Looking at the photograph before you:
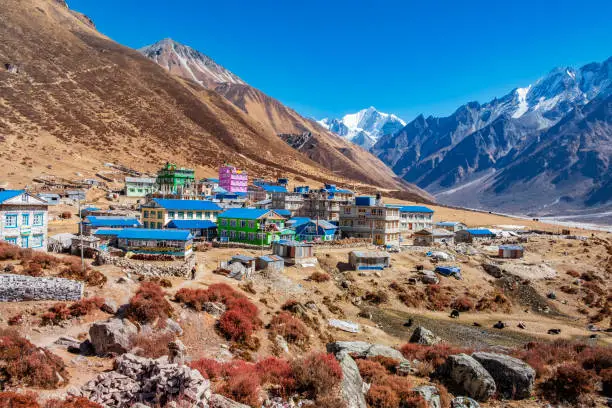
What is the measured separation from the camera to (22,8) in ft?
626

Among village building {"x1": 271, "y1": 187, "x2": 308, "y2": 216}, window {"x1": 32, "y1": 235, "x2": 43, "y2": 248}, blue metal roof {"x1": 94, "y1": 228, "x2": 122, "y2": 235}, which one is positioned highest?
village building {"x1": 271, "y1": 187, "x2": 308, "y2": 216}

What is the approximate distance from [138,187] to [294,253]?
61852 mm

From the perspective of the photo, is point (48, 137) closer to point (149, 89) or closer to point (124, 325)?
point (149, 89)

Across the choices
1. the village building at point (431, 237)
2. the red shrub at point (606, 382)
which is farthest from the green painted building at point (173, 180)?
the red shrub at point (606, 382)

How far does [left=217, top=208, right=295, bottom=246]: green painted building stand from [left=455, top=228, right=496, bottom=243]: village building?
137 feet

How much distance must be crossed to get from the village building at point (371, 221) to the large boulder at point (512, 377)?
50.8 meters

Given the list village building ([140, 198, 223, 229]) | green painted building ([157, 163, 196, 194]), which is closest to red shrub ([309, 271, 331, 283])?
village building ([140, 198, 223, 229])

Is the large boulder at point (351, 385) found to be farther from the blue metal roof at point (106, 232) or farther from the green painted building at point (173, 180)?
the green painted building at point (173, 180)

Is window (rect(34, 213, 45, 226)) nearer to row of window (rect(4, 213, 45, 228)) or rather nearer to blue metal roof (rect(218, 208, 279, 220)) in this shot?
row of window (rect(4, 213, 45, 228))

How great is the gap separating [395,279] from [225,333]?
32503mm

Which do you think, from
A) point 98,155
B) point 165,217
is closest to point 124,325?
point 165,217

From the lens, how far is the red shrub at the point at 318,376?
1595 centimetres

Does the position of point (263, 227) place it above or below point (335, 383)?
above

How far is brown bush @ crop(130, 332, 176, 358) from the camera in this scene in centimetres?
1941
